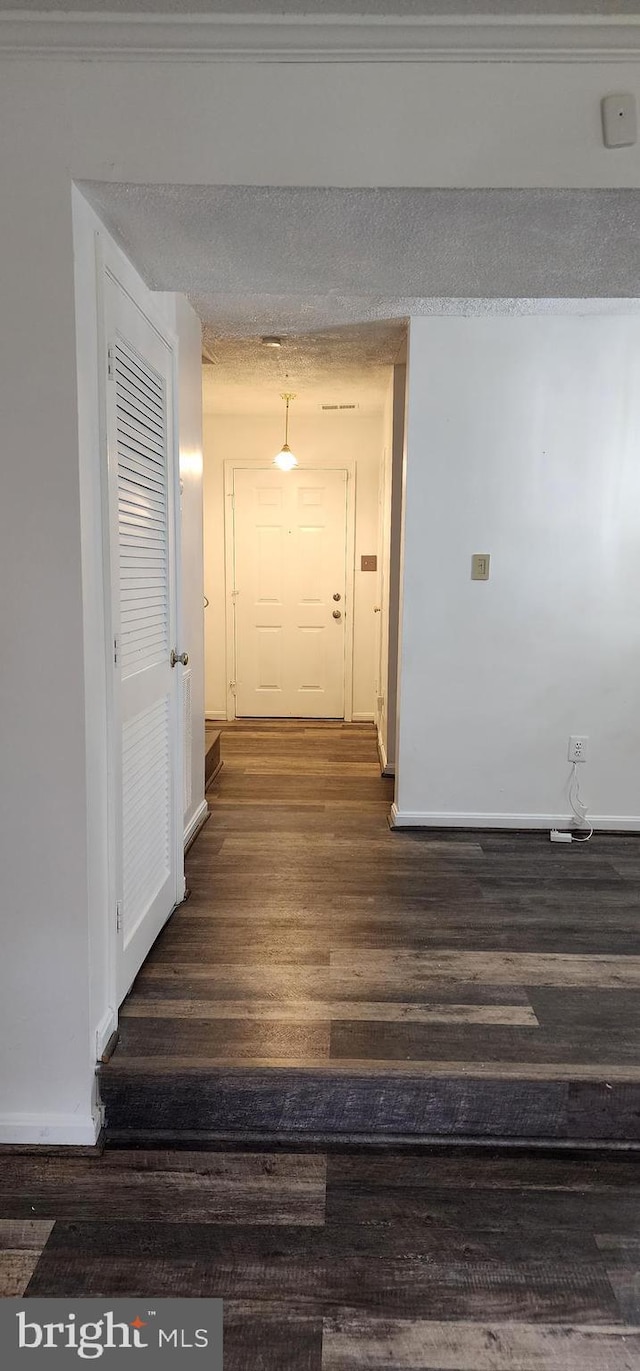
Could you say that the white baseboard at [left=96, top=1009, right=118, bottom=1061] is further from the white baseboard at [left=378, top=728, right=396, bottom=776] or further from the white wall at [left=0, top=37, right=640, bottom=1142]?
the white baseboard at [left=378, top=728, right=396, bottom=776]

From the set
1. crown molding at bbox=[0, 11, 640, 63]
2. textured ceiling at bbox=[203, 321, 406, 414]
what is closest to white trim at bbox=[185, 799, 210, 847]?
textured ceiling at bbox=[203, 321, 406, 414]

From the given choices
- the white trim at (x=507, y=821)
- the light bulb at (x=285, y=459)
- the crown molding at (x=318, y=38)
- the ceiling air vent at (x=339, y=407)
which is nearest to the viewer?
the crown molding at (x=318, y=38)

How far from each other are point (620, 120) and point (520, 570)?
199 cm

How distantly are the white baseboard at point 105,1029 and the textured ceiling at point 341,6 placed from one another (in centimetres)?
212

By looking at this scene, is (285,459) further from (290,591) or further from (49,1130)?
(49,1130)

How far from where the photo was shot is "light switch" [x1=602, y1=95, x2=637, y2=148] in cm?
148

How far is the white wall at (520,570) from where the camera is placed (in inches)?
128

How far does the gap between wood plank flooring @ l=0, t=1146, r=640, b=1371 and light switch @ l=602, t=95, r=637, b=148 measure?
2177 mm

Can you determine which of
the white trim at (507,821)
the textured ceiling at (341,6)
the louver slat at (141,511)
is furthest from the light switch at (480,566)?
the textured ceiling at (341,6)

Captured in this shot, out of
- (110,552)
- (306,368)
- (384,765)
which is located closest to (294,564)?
(306,368)

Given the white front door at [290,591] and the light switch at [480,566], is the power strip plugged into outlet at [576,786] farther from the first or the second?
the white front door at [290,591]

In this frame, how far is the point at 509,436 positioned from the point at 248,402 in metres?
2.57

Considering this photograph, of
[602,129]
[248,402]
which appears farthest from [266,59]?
[248,402]

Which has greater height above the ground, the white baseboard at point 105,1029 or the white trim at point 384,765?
the white trim at point 384,765
